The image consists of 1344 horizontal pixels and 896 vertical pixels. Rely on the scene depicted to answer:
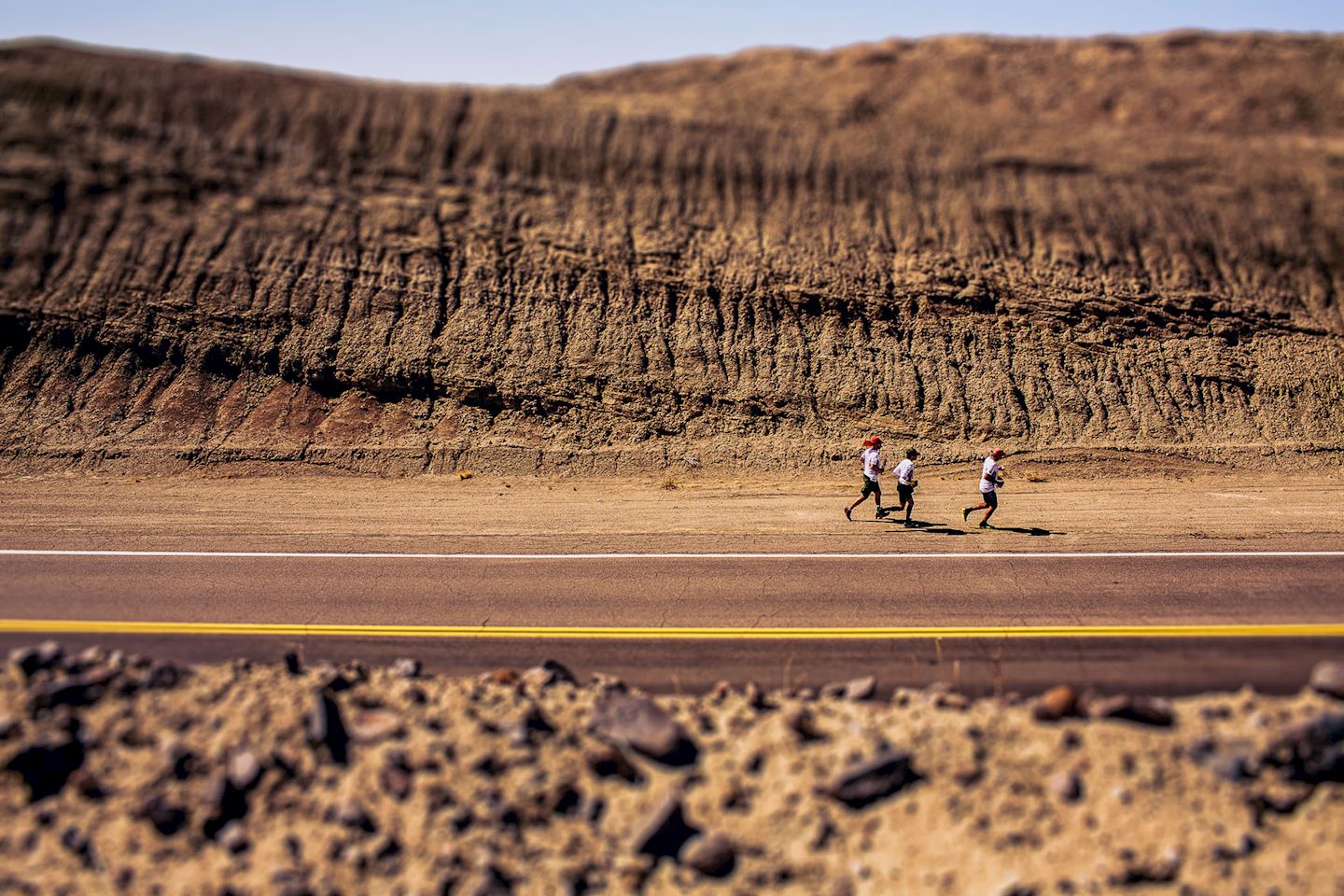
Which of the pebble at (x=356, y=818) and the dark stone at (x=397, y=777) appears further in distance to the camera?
the dark stone at (x=397, y=777)

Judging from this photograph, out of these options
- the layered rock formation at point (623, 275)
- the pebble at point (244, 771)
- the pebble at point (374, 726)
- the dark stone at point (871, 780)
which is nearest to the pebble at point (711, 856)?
the dark stone at point (871, 780)

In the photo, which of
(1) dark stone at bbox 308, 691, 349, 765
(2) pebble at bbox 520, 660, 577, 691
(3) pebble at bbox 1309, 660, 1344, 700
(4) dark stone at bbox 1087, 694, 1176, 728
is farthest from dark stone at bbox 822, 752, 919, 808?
(3) pebble at bbox 1309, 660, 1344, 700

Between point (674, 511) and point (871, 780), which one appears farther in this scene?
point (674, 511)

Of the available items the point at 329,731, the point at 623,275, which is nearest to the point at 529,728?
the point at 329,731

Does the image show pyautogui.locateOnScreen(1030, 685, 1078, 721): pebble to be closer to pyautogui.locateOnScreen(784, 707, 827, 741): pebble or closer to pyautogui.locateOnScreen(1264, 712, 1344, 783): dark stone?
pyautogui.locateOnScreen(1264, 712, 1344, 783): dark stone

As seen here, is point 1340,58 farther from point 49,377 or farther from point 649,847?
point 49,377

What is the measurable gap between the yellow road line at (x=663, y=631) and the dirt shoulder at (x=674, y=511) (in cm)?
329

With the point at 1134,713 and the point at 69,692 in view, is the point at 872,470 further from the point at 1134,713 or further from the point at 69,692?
the point at 69,692

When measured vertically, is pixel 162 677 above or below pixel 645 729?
below

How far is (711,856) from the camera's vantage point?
5996mm

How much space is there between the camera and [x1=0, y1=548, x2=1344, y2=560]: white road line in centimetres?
1248

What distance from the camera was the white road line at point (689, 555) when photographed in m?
12.5

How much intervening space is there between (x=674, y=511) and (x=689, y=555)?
302 cm

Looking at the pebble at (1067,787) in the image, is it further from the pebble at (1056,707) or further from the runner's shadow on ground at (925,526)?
the runner's shadow on ground at (925,526)
